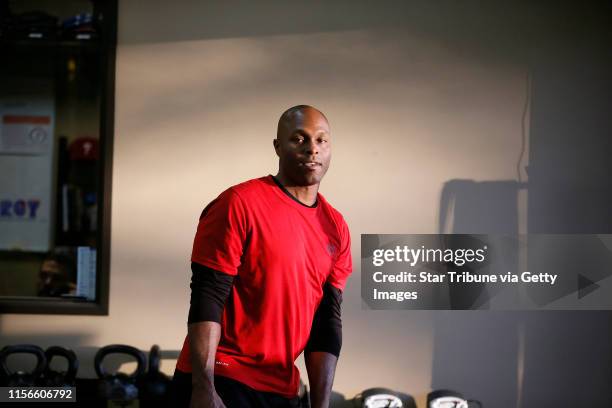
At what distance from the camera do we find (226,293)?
1.79 meters

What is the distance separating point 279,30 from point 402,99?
0.77m

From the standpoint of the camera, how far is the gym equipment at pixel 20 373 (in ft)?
12.2

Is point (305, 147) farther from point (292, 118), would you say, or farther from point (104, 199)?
point (104, 199)

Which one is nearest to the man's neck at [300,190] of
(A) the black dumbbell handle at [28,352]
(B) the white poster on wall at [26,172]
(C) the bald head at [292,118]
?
(C) the bald head at [292,118]

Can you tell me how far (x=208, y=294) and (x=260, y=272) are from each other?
15 cm

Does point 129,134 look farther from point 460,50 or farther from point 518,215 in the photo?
point 518,215

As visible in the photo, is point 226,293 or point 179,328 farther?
point 179,328

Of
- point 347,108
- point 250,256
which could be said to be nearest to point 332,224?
point 250,256

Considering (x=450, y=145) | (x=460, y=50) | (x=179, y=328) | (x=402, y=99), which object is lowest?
(x=179, y=328)

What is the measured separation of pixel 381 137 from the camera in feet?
13.2

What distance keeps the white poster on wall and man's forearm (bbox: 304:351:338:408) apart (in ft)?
10.6

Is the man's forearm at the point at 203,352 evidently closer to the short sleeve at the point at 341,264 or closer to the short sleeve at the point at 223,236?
the short sleeve at the point at 223,236

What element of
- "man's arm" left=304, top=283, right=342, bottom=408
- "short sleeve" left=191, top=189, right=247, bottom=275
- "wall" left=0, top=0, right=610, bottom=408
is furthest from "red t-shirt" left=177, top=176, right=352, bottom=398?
"wall" left=0, top=0, right=610, bottom=408

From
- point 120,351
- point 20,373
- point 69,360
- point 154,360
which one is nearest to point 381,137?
point 154,360
